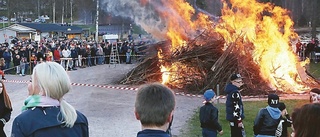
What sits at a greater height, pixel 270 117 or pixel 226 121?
pixel 270 117

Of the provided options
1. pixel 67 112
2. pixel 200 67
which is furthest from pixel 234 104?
pixel 200 67

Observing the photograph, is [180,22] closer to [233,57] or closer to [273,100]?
[233,57]

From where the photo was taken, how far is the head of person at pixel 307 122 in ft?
10.1

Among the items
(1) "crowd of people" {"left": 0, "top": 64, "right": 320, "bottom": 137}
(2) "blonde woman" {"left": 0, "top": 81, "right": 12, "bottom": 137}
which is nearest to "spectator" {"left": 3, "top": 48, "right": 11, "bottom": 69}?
(2) "blonde woman" {"left": 0, "top": 81, "right": 12, "bottom": 137}

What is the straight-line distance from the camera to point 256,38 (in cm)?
1870

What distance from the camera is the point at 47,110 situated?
3262mm

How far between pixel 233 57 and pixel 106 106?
19.6 feet

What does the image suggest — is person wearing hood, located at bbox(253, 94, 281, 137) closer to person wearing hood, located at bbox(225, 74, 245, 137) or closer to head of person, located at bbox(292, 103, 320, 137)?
person wearing hood, located at bbox(225, 74, 245, 137)

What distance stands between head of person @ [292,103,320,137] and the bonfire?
1437cm

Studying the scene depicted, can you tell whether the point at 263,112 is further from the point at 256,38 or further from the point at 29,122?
the point at 256,38

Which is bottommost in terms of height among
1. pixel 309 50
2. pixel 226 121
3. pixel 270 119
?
pixel 226 121

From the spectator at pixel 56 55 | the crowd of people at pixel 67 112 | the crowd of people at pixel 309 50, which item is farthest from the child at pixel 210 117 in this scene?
the crowd of people at pixel 309 50

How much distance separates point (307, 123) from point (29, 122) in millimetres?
1913

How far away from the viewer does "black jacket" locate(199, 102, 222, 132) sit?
7.52m
